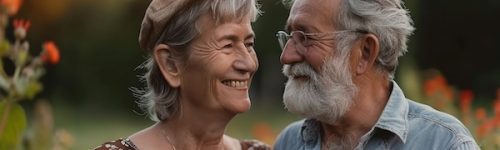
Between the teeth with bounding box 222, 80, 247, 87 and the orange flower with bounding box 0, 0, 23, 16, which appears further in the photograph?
the orange flower with bounding box 0, 0, 23, 16

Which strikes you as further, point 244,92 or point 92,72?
point 92,72

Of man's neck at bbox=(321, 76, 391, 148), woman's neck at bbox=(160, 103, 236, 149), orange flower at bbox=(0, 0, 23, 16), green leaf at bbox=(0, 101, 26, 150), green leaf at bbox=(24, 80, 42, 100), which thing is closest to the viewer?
woman's neck at bbox=(160, 103, 236, 149)

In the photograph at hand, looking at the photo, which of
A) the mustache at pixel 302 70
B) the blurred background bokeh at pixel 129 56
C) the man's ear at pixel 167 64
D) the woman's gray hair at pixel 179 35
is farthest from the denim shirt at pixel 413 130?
the blurred background bokeh at pixel 129 56

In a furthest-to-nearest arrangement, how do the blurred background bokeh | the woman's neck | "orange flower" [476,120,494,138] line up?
the blurred background bokeh
"orange flower" [476,120,494,138]
the woman's neck

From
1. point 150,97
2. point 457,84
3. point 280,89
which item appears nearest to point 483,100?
point 457,84

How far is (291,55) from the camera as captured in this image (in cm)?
489

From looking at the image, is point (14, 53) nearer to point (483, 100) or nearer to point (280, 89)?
point (280, 89)

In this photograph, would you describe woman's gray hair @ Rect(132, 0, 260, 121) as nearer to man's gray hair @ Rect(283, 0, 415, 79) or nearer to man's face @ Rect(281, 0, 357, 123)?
man's face @ Rect(281, 0, 357, 123)

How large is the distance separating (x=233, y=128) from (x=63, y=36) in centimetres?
424

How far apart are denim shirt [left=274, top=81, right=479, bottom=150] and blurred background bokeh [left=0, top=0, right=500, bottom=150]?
13.0 metres

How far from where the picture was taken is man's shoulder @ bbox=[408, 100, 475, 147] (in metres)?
4.63

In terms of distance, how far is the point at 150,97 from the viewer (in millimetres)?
4863

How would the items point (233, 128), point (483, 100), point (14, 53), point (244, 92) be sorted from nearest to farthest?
point (244, 92) < point (14, 53) < point (233, 128) < point (483, 100)

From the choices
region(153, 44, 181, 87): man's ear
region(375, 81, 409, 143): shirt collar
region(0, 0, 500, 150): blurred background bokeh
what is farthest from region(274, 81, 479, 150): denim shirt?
region(0, 0, 500, 150): blurred background bokeh
